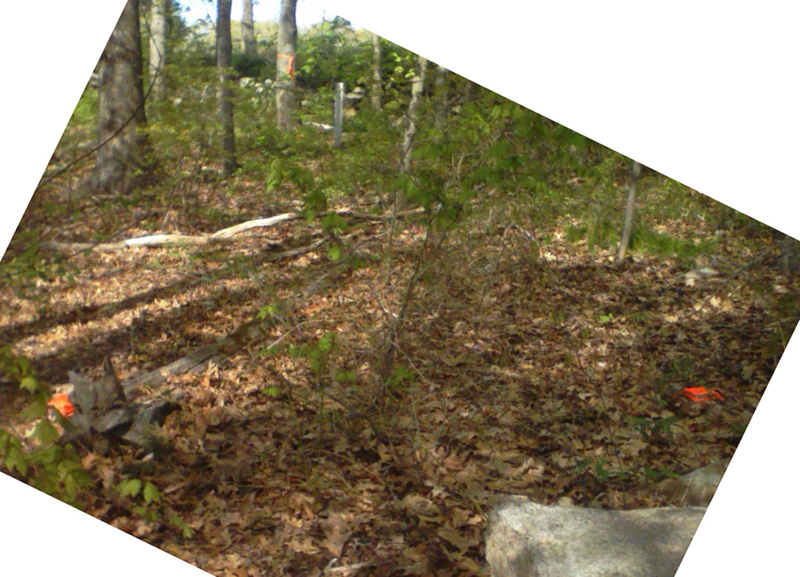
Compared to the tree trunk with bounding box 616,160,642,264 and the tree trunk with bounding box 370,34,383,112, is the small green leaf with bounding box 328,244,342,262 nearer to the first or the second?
the tree trunk with bounding box 370,34,383,112

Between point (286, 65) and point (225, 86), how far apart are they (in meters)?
0.33

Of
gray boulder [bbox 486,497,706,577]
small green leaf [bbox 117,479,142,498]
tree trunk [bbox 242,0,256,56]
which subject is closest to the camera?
gray boulder [bbox 486,497,706,577]

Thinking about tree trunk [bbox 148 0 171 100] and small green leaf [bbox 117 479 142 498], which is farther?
tree trunk [bbox 148 0 171 100]

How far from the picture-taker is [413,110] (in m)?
3.64

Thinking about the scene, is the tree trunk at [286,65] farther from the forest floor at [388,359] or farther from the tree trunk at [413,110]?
the tree trunk at [413,110]

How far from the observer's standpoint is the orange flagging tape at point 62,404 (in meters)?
3.63

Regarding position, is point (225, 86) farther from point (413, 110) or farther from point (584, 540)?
point (584, 540)

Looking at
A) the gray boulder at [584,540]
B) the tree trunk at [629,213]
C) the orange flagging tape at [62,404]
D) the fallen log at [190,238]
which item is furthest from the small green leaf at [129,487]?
the tree trunk at [629,213]

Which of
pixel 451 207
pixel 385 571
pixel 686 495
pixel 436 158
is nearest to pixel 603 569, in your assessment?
pixel 686 495

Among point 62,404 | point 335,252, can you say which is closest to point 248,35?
point 335,252

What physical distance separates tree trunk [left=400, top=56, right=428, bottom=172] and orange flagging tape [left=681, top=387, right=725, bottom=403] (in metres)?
1.86

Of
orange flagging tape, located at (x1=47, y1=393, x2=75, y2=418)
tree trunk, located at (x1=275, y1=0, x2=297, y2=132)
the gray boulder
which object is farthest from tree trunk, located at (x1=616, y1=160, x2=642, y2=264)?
orange flagging tape, located at (x1=47, y1=393, x2=75, y2=418)

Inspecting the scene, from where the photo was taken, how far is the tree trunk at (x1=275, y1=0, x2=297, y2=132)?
12.0 feet

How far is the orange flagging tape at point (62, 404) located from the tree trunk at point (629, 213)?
114 inches
